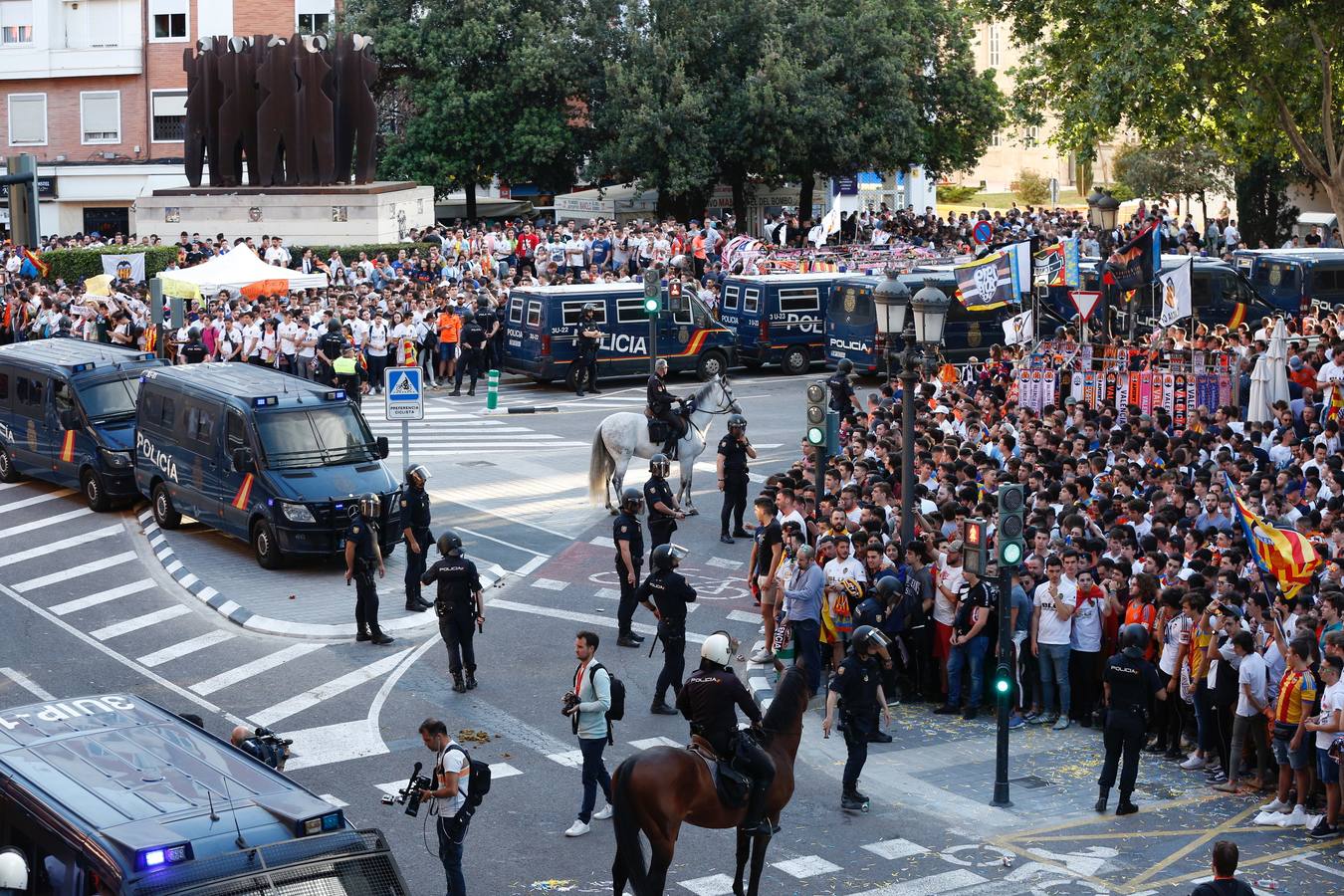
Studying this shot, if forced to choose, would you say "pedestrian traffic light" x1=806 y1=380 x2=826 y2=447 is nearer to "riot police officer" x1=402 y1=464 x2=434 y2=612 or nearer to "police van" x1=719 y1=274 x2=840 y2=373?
"riot police officer" x1=402 y1=464 x2=434 y2=612

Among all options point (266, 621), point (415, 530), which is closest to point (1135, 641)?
point (415, 530)

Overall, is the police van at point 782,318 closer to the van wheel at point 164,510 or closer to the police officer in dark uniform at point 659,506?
Result: the van wheel at point 164,510

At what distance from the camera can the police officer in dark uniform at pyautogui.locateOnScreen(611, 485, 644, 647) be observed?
18.7 m

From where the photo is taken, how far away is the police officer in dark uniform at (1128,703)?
14086 millimetres

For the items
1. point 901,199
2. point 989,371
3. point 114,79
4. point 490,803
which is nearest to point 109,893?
point 490,803

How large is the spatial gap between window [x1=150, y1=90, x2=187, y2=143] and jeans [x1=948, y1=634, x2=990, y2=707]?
5730 cm

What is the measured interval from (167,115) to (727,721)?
6103 cm

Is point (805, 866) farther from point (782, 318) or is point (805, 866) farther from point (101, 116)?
point (101, 116)

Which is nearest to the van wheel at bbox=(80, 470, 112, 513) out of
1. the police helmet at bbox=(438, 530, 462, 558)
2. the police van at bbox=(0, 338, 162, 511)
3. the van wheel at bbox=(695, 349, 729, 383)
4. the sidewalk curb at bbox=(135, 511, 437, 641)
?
the police van at bbox=(0, 338, 162, 511)

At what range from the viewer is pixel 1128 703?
14164 mm

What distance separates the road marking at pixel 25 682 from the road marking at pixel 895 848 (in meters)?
8.48

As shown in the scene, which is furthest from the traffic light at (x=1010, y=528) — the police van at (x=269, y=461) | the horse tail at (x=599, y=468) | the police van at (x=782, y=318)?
the police van at (x=782, y=318)

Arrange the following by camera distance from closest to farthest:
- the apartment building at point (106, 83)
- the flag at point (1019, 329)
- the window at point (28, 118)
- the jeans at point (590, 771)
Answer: the jeans at point (590, 771), the flag at point (1019, 329), the apartment building at point (106, 83), the window at point (28, 118)

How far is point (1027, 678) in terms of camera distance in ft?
55.6
